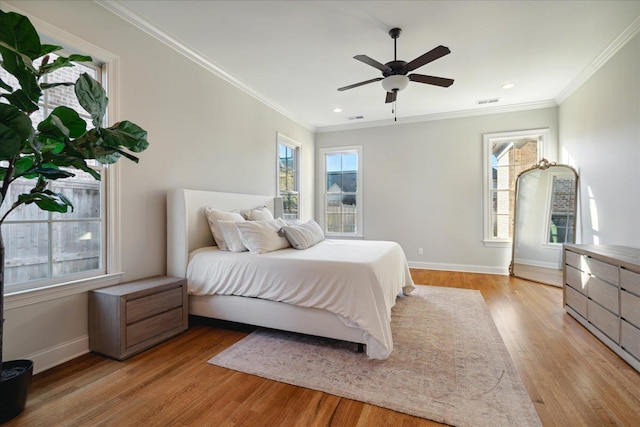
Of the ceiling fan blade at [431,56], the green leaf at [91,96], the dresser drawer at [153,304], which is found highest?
the ceiling fan blade at [431,56]

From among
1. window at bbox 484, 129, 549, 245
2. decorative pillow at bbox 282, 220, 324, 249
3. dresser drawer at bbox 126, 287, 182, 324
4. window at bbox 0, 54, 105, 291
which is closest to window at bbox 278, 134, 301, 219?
decorative pillow at bbox 282, 220, 324, 249

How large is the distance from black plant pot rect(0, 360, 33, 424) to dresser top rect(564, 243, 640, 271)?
153 inches

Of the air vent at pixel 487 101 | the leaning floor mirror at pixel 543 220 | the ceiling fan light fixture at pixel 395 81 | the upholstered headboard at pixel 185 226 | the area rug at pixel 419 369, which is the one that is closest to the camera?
the area rug at pixel 419 369

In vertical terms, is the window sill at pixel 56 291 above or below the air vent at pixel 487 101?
below

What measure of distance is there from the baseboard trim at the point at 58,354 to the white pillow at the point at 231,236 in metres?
1.32

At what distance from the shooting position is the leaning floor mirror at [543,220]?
431 centimetres

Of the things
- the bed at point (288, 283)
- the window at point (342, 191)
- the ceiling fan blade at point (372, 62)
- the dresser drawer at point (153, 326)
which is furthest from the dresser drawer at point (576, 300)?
the dresser drawer at point (153, 326)

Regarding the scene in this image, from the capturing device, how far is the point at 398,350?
2.37m

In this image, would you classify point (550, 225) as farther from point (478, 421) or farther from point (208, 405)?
point (208, 405)

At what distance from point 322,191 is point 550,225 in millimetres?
3983

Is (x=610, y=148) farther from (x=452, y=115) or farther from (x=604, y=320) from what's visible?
(x=452, y=115)

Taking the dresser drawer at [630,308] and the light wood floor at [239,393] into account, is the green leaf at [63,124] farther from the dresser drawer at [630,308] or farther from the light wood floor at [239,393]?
the dresser drawer at [630,308]

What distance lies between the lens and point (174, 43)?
3018 millimetres

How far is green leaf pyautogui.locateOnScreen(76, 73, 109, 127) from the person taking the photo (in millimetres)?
1574
